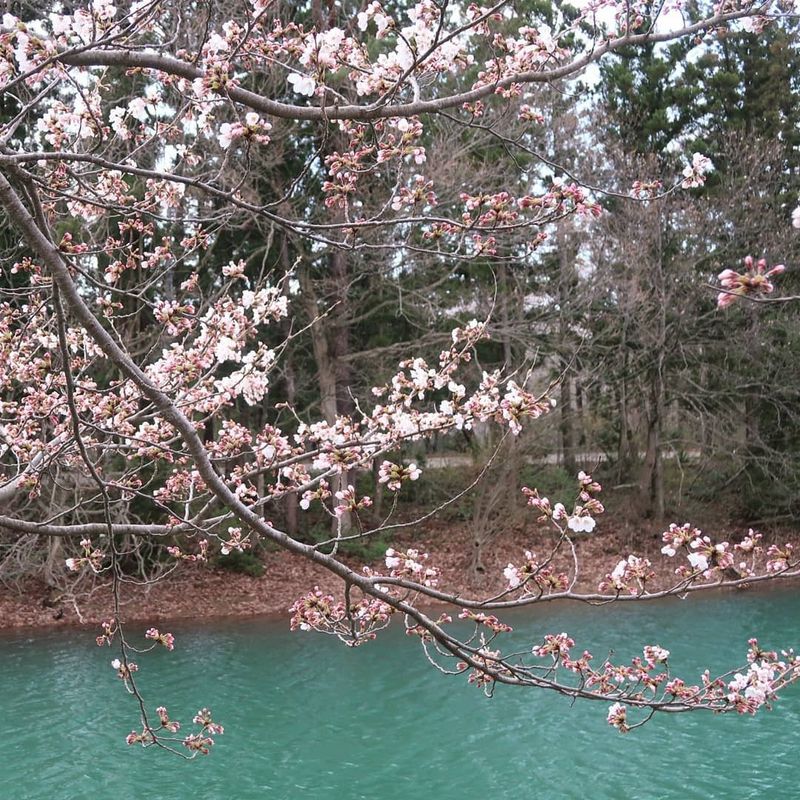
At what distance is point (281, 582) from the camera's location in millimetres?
14164

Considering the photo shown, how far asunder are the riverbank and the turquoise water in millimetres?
1487

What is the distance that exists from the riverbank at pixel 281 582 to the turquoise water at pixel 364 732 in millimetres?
1487

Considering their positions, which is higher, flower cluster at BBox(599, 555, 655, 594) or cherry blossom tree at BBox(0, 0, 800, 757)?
cherry blossom tree at BBox(0, 0, 800, 757)

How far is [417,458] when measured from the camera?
16391 millimetres

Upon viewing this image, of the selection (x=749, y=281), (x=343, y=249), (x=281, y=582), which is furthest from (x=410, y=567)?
(x=281, y=582)

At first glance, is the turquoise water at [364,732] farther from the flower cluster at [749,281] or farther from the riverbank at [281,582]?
the flower cluster at [749,281]

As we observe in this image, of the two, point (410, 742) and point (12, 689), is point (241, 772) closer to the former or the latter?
point (410, 742)

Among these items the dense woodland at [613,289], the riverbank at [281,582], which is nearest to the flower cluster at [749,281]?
the riverbank at [281,582]

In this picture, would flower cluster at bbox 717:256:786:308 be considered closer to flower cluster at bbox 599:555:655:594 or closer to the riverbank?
flower cluster at bbox 599:555:655:594

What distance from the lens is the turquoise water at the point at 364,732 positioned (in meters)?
6.44

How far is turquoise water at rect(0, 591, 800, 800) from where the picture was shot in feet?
21.1

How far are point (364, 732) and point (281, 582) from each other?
22.2ft

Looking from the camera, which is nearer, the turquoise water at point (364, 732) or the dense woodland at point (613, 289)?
the turquoise water at point (364, 732)

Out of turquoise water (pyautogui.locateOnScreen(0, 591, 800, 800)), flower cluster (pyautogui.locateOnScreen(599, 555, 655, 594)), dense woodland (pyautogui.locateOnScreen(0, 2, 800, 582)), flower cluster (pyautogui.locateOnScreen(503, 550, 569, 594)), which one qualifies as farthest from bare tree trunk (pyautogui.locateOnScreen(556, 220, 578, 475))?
flower cluster (pyautogui.locateOnScreen(503, 550, 569, 594))
